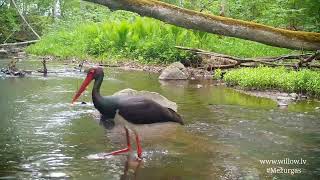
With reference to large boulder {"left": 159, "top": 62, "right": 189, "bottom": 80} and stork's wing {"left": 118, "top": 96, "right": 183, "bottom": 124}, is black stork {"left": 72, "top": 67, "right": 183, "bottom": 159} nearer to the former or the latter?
stork's wing {"left": 118, "top": 96, "right": 183, "bottom": 124}

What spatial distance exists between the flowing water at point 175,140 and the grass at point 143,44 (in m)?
A: 7.15

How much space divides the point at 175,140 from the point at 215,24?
6.97ft

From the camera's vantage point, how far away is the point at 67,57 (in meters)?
22.3

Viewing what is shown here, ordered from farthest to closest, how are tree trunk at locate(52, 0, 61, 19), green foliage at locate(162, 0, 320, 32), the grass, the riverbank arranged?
tree trunk at locate(52, 0, 61, 19), the grass, green foliage at locate(162, 0, 320, 32), the riverbank

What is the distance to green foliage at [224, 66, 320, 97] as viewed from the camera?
1285cm

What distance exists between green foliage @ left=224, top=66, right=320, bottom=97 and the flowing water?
3.69 feet

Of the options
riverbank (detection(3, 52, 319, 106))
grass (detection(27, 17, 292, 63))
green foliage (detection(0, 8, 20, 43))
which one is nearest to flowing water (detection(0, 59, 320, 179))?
riverbank (detection(3, 52, 319, 106))

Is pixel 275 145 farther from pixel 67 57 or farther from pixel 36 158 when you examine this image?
pixel 67 57

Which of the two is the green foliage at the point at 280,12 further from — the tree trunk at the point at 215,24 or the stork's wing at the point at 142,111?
the stork's wing at the point at 142,111

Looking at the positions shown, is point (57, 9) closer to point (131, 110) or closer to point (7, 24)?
point (7, 24)

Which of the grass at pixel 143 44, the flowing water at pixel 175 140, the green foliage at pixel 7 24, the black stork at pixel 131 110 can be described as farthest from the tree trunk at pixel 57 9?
the black stork at pixel 131 110

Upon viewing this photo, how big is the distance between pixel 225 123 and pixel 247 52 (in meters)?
11.8

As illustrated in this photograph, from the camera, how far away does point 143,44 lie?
68.0ft

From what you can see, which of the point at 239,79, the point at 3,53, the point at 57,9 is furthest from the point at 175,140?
the point at 57,9
